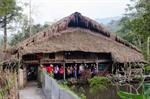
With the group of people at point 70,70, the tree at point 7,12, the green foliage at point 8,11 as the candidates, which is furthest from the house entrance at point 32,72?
the green foliage at point 8,11

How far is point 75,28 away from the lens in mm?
25281

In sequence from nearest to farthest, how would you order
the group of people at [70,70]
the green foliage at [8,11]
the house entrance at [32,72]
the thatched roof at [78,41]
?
the thatched roof at [78,41] < the group of people at [70,70] < the house entrance at [32,72] < the green foliage at [8,11]

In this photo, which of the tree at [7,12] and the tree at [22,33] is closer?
the tree at [7,12]

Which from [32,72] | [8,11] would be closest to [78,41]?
[32,72]

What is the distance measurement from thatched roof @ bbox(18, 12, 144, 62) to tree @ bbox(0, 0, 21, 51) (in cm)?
928

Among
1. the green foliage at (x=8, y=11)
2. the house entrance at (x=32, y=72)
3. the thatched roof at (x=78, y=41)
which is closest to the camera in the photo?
the thatched roof at (x=78, y=41)

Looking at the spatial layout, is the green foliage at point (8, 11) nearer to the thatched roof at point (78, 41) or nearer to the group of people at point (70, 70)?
the thatched roof at point (78, 41)

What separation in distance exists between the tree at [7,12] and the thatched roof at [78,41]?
30.5 feet

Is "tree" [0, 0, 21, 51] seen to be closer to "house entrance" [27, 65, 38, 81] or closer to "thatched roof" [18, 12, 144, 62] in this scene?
"house entrance" [27, 65, 38, 81]

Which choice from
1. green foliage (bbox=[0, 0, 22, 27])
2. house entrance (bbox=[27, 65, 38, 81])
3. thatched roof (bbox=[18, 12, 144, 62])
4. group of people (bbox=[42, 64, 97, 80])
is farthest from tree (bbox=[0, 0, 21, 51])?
group of people (bbox=[42, 64, 97, 80])

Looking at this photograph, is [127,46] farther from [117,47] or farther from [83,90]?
[83,90]

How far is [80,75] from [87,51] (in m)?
1.69

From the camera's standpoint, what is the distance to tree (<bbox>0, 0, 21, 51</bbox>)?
106ft

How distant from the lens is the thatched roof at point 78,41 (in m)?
23.2
